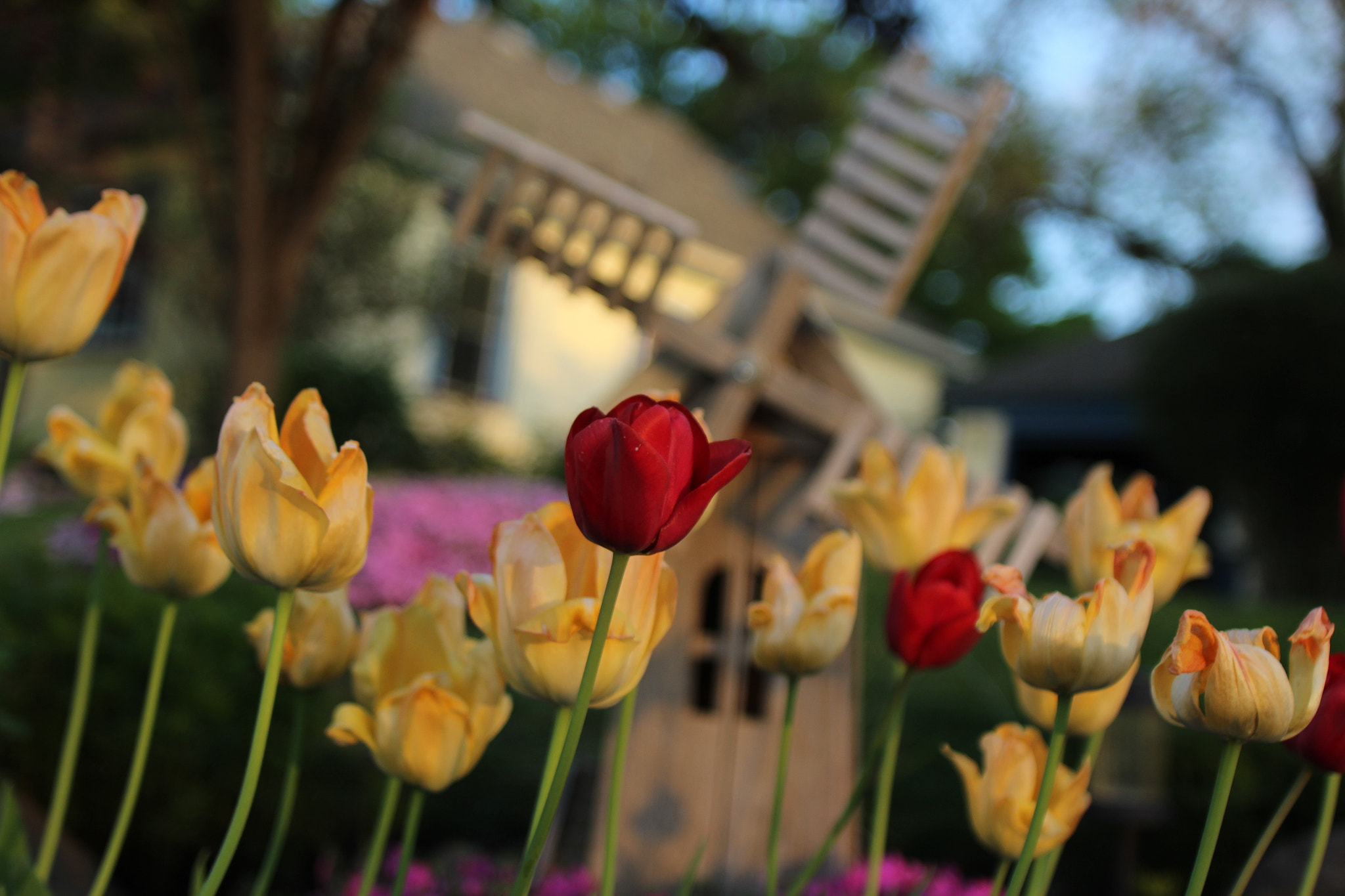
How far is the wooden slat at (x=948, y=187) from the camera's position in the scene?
12.9ft

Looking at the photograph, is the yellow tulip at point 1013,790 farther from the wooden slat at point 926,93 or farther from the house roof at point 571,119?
the house roof at point 571,119

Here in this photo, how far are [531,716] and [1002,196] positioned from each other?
1825 cm

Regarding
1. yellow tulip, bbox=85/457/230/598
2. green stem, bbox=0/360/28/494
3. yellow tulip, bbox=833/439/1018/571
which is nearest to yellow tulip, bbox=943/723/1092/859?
yellow tulip, bbox=833/439/1018/571

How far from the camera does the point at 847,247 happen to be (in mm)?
3986

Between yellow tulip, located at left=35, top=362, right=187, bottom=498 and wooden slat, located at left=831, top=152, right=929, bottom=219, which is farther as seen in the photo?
wooden slat, located at left=831, top=152, right=929, bottom=219

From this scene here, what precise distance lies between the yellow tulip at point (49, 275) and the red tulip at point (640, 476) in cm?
43

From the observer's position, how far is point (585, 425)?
72cm

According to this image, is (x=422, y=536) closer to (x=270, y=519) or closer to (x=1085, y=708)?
(x=1085, y=708)

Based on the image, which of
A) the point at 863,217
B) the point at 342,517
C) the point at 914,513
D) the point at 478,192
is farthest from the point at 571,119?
the point at 342,517

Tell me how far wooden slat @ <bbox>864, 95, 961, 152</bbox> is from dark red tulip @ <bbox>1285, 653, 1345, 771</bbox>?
3433mm

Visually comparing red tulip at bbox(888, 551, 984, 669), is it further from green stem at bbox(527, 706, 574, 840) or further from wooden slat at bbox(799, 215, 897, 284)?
wooden slat at bbox(799, 215, 897, 284)

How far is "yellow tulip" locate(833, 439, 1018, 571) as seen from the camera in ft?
4.51

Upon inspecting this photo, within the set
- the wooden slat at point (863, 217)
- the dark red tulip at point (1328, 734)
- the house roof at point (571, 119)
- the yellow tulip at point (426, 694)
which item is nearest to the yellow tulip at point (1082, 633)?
the dark red tulip at point (1328, 734)

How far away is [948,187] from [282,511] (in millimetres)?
3628
